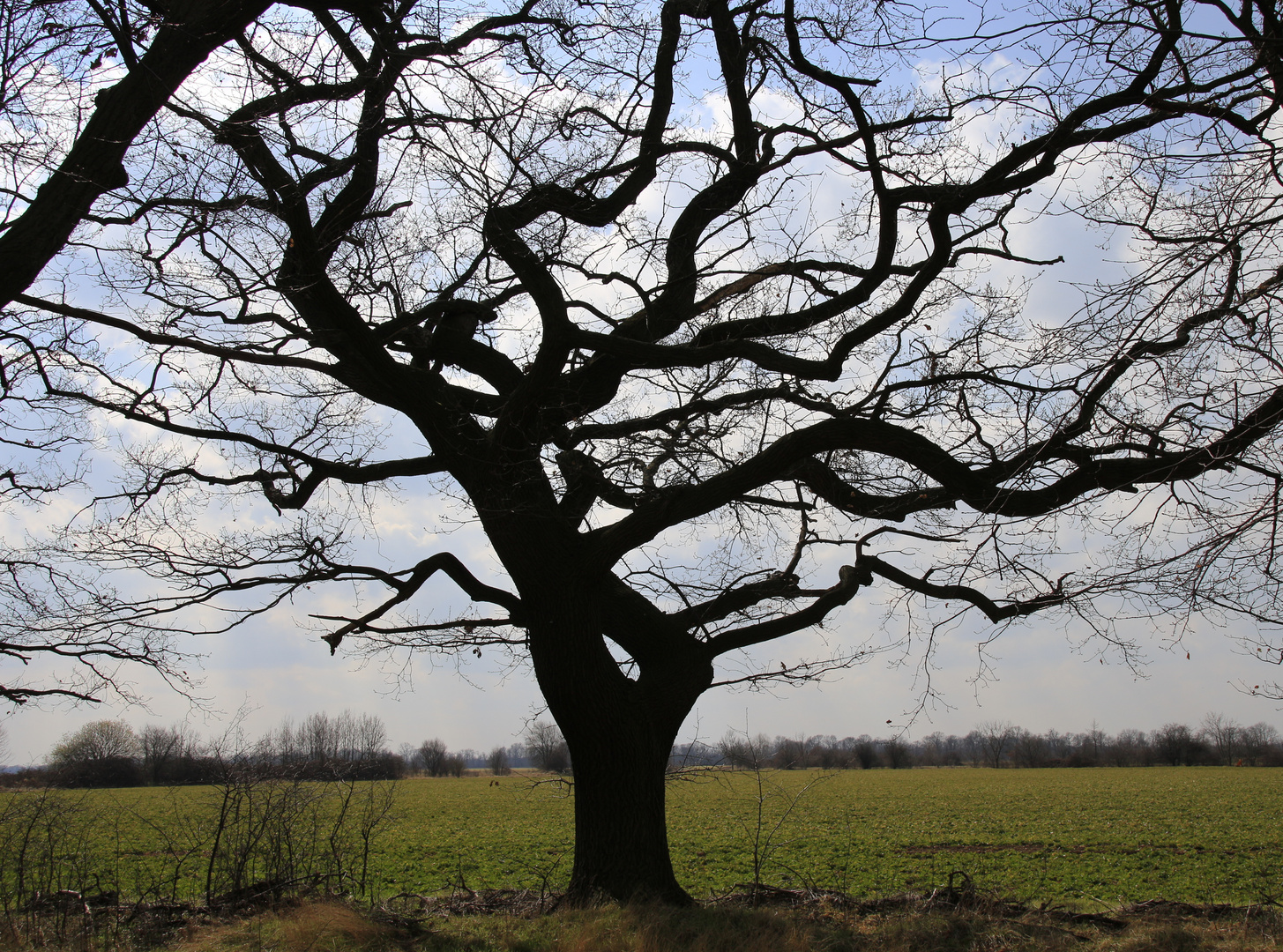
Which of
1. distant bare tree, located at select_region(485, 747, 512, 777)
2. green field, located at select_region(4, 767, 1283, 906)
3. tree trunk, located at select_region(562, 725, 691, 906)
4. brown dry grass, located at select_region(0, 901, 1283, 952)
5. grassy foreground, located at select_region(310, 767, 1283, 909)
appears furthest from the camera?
distant bare tree, located at select_region(485, 747, 512, 777)

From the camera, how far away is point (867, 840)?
2158 cm

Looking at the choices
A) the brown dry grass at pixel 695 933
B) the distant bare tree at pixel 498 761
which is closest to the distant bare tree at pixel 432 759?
the distant bare tree at pixel 498 761

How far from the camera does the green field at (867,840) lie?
46.4ft

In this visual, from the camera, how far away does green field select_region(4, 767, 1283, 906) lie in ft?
46.4

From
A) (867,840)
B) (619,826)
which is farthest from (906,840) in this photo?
(619,826)

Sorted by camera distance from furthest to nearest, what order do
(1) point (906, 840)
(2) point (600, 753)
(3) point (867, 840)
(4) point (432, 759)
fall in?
(4) point (432, 759), (1) point (906, 840), (3) point (867, 840), (2) point (600, 753)

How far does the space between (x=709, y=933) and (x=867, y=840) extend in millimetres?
18302

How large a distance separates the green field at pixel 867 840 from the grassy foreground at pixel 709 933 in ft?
4.77

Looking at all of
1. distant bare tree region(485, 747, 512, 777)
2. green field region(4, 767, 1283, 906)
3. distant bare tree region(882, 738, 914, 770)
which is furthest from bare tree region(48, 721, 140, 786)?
distant bare tree region(882, 738, 914, 770)

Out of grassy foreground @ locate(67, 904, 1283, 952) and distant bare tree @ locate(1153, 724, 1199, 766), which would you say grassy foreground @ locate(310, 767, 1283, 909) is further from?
distant bare tree @ locate(1153, 724, 1199, 766)

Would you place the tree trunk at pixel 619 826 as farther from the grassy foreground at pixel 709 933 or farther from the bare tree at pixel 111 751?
the bare tree at pixel 111 751

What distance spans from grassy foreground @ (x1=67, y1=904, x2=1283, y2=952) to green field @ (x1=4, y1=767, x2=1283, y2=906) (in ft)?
4.77

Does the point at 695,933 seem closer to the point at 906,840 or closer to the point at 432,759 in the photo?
the point at 906,840

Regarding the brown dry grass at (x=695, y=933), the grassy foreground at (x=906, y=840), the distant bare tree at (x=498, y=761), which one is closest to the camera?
the brown dry grass at (x=695, y=933)
